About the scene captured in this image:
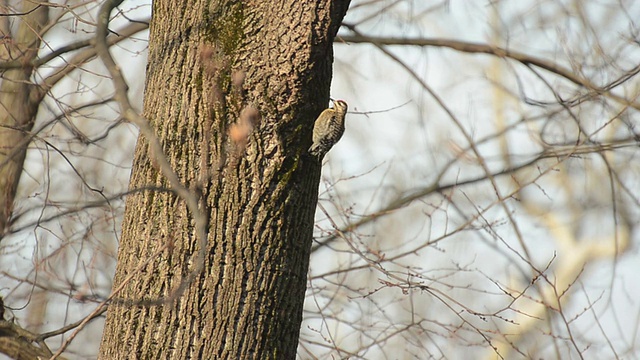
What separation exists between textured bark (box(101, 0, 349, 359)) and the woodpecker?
0.03 m

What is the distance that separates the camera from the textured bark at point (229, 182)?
233cm

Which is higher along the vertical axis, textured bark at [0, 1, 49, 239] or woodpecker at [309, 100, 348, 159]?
textured bark at [0, 1, 49, 239]

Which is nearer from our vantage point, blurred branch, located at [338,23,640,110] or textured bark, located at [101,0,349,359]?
textured bark, located at [101,0,349,359]

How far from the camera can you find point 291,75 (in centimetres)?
246

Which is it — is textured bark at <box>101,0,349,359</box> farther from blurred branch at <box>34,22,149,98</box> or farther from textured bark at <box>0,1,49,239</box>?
textured bark at <box>0,1,49,239</box>

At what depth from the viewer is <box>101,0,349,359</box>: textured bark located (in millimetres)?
2326

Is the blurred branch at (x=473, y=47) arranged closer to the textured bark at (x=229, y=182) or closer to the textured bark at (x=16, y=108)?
the textured bark at (x=16, y=108)

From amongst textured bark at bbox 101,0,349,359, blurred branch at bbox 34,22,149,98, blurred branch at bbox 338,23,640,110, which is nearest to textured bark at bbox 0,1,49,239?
blurred branch at bbox 34,22,149,98

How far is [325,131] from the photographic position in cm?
265

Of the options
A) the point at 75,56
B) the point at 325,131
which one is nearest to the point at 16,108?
the point at 75,56

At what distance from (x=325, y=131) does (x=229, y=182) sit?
462 mm

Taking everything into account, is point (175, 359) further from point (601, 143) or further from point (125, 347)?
point (601, 143)

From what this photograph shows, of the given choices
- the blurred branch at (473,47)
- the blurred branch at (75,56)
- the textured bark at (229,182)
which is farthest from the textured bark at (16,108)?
the textured bark at (229,182)

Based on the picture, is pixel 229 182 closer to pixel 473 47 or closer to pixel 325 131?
pixel 325 131
